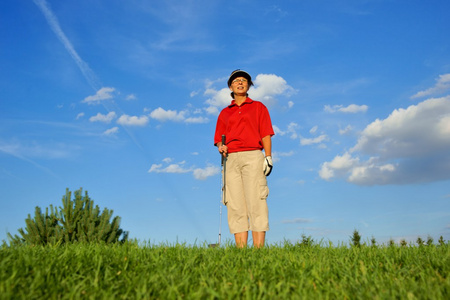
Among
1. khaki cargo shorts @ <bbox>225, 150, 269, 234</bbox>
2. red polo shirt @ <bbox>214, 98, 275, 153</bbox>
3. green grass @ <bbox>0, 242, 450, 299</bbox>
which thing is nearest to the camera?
green grass @ <bbox>0, 242, 450, 299</bbox>

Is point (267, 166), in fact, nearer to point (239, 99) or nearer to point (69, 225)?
point (239, 99)

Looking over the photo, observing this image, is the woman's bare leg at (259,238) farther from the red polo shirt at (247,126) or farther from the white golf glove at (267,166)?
the red polo shirt at (247,126)

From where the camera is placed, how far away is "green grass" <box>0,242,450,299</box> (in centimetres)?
357

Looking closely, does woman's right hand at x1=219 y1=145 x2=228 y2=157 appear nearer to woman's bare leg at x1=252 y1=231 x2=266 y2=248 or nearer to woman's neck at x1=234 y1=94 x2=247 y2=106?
woman's neck at x1=234 y1=94 x2=247 y2=106

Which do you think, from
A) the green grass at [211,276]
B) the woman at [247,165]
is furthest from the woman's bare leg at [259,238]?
the green grass at [211,276]

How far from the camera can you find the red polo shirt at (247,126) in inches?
271

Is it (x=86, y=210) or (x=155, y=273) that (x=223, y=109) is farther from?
(x=155, y=273)

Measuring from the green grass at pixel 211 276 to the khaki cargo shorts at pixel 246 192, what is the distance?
1.41 metres

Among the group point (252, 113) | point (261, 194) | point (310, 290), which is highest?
point (252, 113)

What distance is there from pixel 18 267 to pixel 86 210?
3642mm

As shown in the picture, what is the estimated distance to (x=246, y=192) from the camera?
6766mm

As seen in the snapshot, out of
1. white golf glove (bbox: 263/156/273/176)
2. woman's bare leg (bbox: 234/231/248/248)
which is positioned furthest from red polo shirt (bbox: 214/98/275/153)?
woman's bare leg (bbox: 234/231/248/248)

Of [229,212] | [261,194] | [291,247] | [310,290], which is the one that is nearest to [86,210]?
[229,212]

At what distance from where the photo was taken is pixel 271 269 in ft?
14.6
